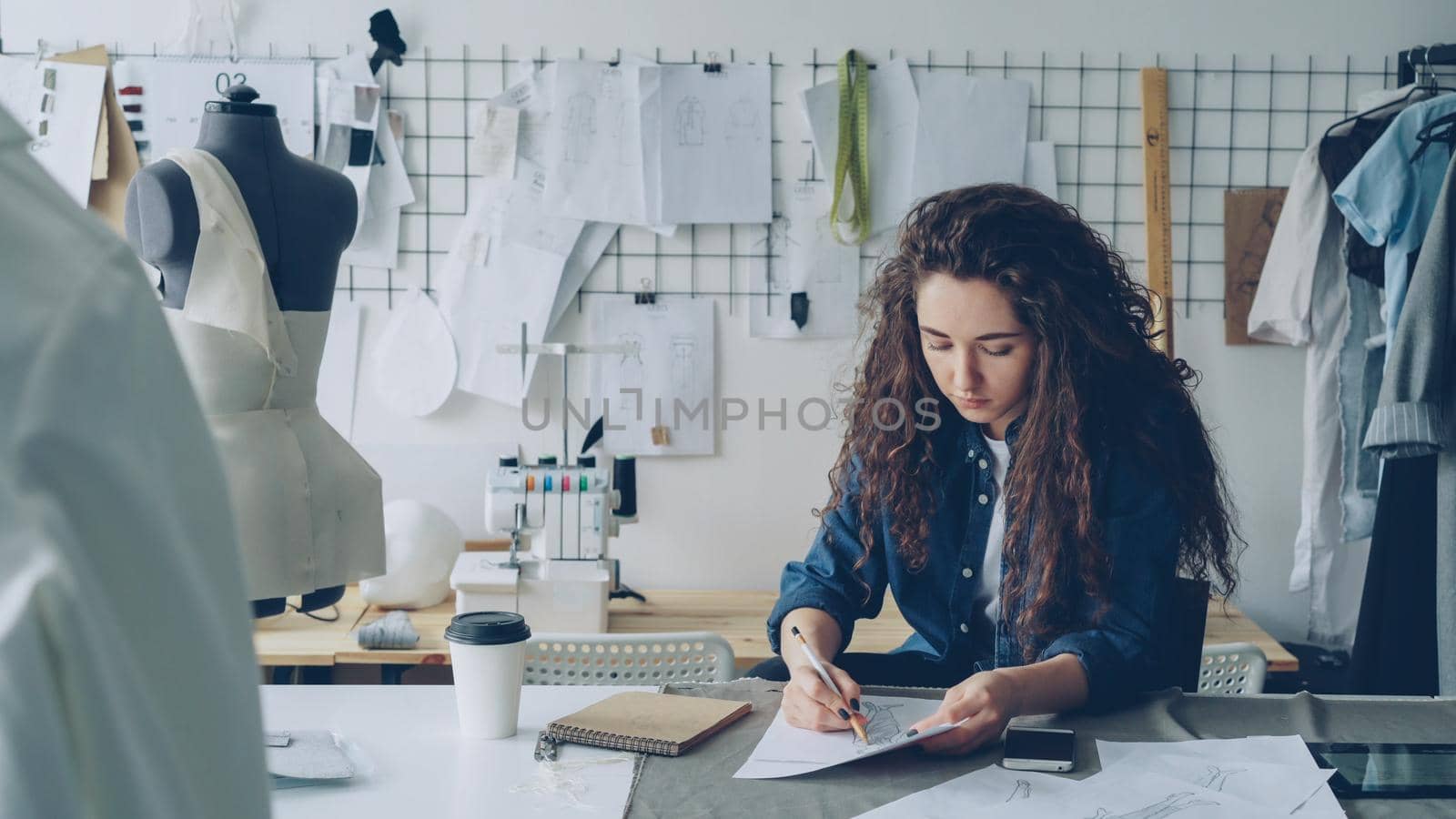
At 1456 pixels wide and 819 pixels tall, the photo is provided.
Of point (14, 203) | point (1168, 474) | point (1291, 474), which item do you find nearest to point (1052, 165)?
point (1291, 474)

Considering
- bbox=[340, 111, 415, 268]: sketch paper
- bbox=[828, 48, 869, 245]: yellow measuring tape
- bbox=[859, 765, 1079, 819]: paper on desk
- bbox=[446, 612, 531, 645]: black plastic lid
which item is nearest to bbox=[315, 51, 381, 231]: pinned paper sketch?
bbox=[340, 111, 415, 268]: sketch paper

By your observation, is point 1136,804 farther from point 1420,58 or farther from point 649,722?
point 1420,58

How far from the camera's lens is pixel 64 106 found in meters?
2.74

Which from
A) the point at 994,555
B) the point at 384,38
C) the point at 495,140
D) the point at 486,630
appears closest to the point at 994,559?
the point at 994,555

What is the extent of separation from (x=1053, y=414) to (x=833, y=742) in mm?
613

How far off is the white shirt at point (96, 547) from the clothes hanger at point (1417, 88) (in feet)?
9.28

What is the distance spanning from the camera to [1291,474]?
294 centimetres

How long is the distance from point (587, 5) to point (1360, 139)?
1751 mm

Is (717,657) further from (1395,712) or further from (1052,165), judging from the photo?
(1052,165)

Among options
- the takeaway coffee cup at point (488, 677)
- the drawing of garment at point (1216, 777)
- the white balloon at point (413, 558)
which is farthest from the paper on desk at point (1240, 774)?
the white balloon at point (413, 558)

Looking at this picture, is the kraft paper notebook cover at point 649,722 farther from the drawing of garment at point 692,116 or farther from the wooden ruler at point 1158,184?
the wooden ruler at point 1158,184

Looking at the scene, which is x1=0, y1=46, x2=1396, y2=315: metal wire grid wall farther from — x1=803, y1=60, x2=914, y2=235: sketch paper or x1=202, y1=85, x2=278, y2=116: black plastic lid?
x1=202, y1=85, x2=278, y2=116: black plastic lid

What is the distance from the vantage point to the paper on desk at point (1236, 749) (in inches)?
47.8

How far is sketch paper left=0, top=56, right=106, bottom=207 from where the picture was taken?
9.00ft
